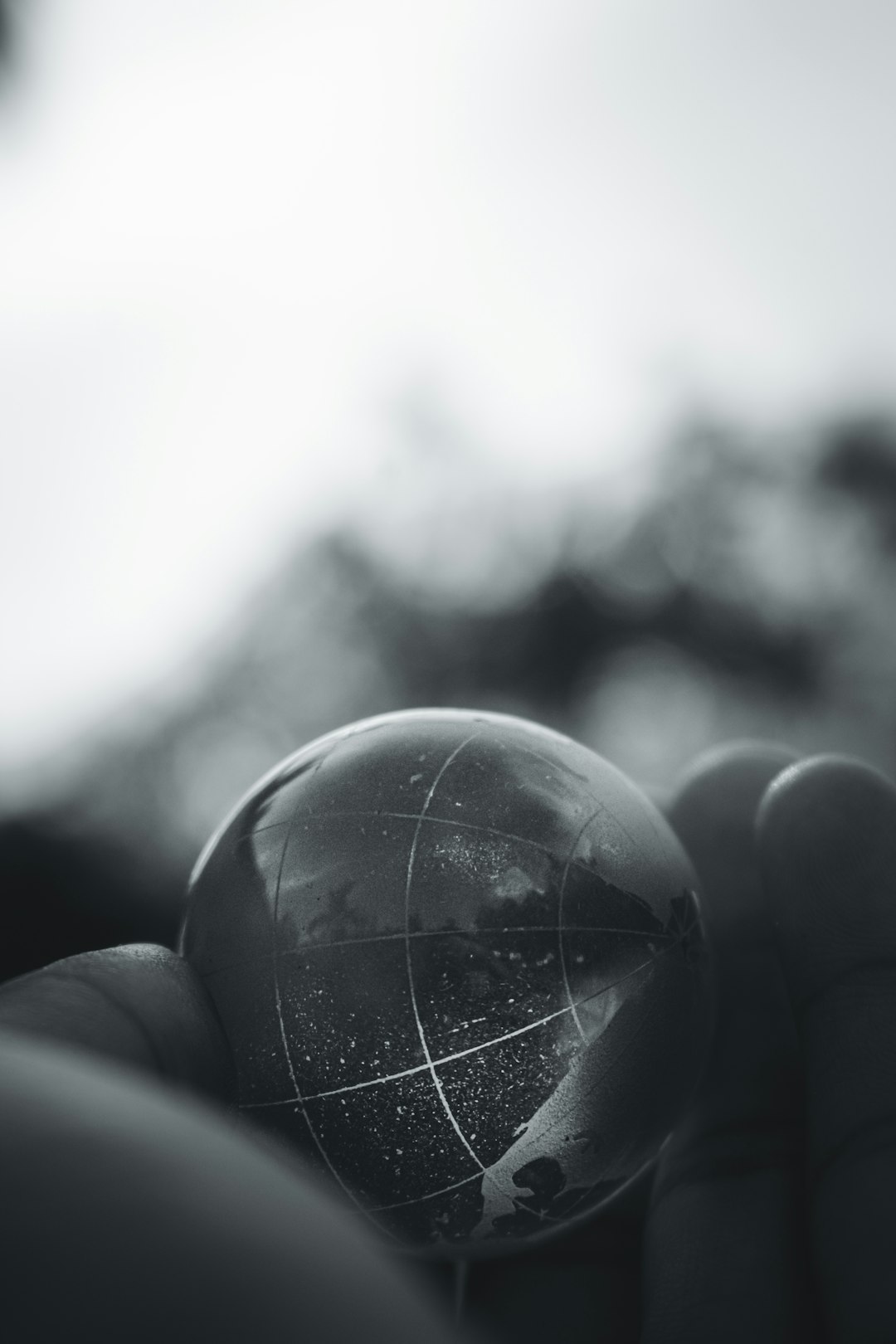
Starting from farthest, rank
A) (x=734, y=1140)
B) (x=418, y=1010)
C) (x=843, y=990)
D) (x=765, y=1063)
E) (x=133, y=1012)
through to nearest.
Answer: (x=765, y=1063) < (x=734, y=1140) < (x=843, y=990) < (x=418, y=1010) < (x=133, y=1012)

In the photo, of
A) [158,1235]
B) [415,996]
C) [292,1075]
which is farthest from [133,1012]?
[158,1235]

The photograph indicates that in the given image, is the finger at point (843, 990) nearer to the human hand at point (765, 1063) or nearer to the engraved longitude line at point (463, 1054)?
the human hand at point (765, 1063)

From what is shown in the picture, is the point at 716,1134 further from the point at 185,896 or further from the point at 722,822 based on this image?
the point at 185,896

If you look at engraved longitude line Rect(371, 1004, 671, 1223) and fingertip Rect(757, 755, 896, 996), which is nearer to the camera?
engraved longitude line Rect(371, 1004, 671, 1223)

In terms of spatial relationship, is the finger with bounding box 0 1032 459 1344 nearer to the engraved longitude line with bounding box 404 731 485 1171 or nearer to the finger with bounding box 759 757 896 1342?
the engraved longitude line with bounding box 404 731 485 1171

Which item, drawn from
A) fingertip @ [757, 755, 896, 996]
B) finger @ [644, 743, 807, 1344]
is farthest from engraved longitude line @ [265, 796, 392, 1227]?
fingertip @ [757, 755, 896, 996]

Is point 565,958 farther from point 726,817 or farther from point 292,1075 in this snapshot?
point 726,817

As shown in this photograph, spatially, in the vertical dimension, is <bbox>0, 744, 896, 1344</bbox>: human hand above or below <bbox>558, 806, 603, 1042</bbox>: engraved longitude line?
below

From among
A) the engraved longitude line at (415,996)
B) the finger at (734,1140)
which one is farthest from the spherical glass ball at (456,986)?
the finger at (734,1140)
